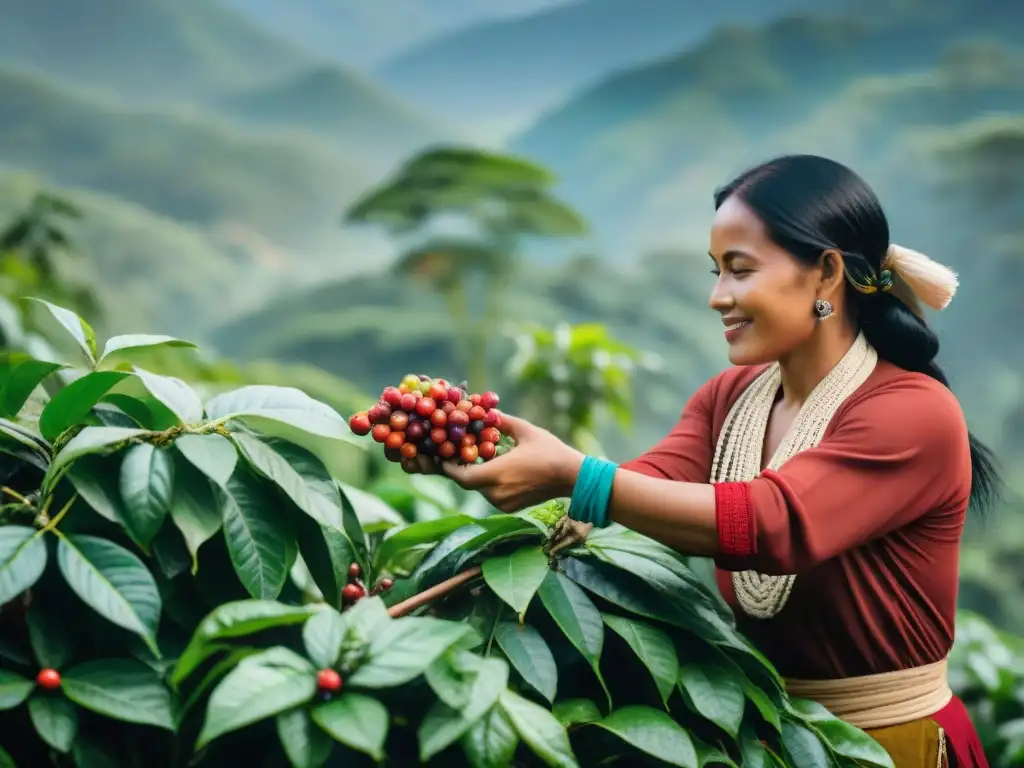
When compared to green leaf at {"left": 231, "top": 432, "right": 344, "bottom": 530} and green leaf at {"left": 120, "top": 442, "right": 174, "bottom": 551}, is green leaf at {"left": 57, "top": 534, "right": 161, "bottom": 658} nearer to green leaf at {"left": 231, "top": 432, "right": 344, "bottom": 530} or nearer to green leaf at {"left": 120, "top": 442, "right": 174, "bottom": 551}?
green leaf at {"left": 120, "top": 442, "right": 174, "bottom": 551}

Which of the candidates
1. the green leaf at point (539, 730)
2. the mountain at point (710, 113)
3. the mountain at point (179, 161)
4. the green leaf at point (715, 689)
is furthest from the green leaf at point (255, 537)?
the mountain at point (710, 113)

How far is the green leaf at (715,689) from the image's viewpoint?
2.48 ft

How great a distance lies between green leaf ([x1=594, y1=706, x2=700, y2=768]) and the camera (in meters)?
0.71

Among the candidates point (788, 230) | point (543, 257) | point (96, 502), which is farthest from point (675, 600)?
point (543, 257)

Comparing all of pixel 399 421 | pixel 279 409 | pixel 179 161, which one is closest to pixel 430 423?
pixel 399 421

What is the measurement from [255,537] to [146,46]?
6073 millimetres

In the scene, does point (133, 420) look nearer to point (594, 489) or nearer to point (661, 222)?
point (594, 489)

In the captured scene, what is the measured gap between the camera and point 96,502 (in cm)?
69

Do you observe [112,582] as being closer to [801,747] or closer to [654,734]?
[654,734]

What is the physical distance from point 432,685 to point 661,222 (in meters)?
5.83

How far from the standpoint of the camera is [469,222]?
209 inches

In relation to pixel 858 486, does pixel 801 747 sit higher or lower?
lower

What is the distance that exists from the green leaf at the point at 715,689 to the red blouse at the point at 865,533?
0.09 meters

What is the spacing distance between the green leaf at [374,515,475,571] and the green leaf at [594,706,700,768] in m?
0.23
